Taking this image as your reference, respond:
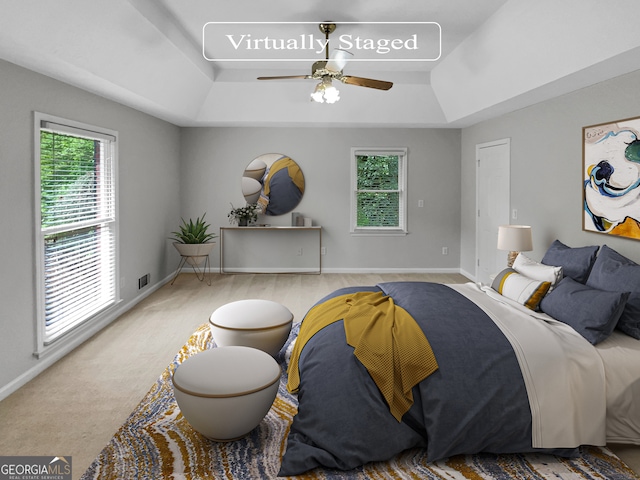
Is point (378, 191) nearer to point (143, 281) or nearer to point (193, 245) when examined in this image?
point (193, 245)

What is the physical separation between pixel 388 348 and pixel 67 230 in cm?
299

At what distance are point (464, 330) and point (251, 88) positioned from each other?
4.96 metres

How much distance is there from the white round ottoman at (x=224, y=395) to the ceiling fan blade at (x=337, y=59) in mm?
2670

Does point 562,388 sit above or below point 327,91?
below

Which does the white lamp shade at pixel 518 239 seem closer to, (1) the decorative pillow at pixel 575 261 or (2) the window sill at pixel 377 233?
(1) the decorative pillow at pixel 575 261

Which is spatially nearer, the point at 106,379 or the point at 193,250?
the point at 106,379

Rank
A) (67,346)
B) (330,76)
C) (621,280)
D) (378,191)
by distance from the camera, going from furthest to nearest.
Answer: (378,191), (330,76), (67,346), (621,280)

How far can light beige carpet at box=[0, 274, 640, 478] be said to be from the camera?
8.61ft

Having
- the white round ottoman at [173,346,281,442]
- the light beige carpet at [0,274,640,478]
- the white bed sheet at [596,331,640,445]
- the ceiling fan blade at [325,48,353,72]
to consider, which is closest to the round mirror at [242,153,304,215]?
the light beige carpet at [0,274,640,478]

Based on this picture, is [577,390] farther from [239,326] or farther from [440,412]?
[239,326]

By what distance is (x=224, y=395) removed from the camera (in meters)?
2.41

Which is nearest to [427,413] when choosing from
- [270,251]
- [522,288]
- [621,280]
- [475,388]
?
[475,388]

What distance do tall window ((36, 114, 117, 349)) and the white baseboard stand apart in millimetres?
89

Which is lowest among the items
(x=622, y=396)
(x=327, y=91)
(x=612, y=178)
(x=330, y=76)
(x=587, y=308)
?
(x=622, y=396)
